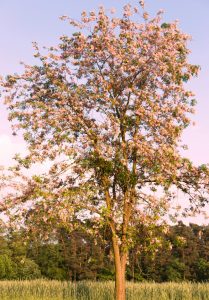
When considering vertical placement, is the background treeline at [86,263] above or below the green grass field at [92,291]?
above

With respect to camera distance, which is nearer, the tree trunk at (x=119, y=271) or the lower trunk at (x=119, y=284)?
the tree trunk at (x=119, y=271)

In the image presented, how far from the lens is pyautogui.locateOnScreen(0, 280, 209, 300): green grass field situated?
2874 centimetres

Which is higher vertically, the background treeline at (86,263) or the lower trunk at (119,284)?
the background treeline at (86,263)

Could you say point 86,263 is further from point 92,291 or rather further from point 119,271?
point 119,271

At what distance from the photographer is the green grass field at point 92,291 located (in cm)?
2874

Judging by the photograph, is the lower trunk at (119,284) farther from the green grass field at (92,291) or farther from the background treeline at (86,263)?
the background treeline at (86,263)

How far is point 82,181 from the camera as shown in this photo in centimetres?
2050

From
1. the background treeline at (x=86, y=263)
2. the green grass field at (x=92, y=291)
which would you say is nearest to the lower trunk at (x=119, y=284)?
the green grass field at (x=92, y=291)

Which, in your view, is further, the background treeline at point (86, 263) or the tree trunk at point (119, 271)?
the background treeline at point (86, 263)

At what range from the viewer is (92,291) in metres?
29.7

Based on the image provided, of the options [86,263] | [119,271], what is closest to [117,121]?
[119,271]

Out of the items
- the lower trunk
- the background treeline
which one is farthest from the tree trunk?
the background treeline

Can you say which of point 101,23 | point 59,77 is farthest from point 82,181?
point 101,23

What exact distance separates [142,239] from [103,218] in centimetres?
318
